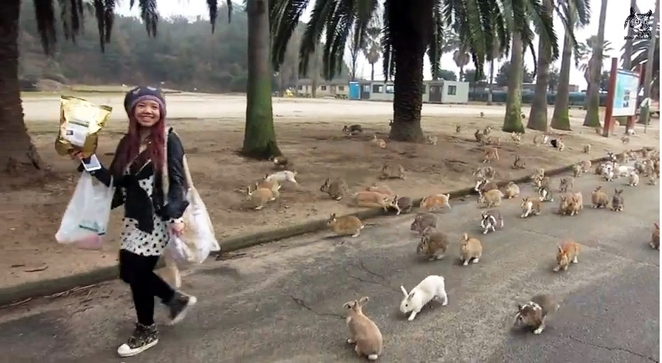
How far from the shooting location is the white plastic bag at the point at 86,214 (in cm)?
358

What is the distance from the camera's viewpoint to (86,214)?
359 cm

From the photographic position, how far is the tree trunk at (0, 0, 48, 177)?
776 cm

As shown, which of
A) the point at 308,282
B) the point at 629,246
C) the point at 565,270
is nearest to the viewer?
the point at 308,282

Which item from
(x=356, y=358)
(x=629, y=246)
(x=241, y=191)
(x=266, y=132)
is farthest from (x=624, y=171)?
(x=356, y=358)

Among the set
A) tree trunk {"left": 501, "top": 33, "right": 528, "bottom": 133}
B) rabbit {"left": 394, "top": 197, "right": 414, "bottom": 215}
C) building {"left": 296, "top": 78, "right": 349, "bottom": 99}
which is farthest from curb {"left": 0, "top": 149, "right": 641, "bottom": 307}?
building {"left": 296, "top": 78, "right": 349, "bottom": 99}

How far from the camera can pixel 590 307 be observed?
4707 millimetres

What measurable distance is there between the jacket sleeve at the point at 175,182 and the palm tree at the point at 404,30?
995 centimetres

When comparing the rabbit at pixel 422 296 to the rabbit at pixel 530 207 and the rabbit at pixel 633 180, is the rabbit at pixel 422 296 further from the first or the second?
the rabbit at pixel 633 180

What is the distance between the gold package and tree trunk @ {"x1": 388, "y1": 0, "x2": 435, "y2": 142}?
11.6 metres

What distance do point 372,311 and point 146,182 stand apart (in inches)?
78.8

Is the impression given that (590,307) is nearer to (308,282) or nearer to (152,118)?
(308,282)

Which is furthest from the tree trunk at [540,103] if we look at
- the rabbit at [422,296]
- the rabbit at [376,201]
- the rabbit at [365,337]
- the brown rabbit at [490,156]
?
the rabbit at [365,337]

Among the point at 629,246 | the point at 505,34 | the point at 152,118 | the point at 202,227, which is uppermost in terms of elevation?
the point at 505,34

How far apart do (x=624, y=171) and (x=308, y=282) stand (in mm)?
9520
